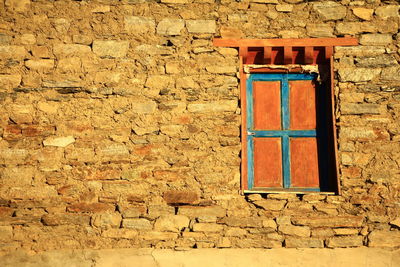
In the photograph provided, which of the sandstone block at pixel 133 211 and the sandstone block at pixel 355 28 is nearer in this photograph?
the sandstone block at pixel 133 211

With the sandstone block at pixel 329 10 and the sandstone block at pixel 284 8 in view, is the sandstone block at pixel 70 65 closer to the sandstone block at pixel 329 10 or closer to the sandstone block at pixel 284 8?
the sandstone block at pixel 284 8

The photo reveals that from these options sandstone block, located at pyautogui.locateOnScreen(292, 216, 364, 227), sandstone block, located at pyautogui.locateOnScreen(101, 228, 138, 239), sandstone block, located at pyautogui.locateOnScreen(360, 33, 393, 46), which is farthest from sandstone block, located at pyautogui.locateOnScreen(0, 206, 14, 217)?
sandstone block, located at pyautogui.locateOnScreen(360, 33, 393, 46)

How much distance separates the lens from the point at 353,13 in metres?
3.82

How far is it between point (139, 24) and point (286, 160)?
6.36 feet

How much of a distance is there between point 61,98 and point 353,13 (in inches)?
115

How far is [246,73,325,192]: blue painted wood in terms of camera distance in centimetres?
378

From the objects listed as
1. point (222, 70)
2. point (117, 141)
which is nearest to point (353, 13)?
point (222, 70)

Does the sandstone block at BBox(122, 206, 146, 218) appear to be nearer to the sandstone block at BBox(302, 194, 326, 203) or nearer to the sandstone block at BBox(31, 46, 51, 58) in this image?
the sandstone block at BBox(302, 194, 326, 203)

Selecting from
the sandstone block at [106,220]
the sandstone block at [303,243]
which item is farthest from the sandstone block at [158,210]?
the sandstone block at [303,243]

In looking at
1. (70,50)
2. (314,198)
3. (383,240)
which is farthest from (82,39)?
(383,240)

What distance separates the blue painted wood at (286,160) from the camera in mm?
3771

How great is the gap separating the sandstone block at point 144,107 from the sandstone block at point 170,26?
70 cm

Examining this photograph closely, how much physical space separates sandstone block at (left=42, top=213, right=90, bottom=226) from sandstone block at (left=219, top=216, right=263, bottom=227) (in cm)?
123

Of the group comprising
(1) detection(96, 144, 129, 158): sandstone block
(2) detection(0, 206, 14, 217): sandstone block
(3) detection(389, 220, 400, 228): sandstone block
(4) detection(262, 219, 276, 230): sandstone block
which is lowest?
(4) detection(262, 219, 276, 230): sandstone block
